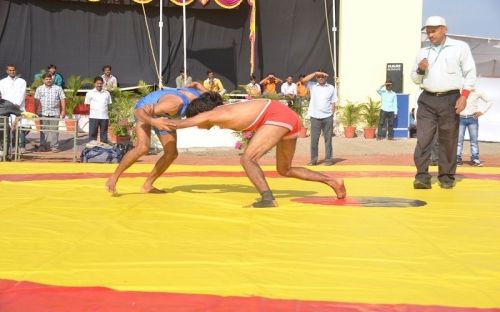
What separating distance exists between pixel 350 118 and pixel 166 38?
530cm

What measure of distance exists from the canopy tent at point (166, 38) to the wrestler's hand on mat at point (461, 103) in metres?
12.1

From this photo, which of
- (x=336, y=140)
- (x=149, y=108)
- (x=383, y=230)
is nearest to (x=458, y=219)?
(x=383, y=230)

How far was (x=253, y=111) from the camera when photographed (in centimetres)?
592

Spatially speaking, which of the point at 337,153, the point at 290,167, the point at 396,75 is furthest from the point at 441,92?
the point at 396,75

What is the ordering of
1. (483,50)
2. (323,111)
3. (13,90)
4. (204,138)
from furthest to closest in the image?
(483,50) < (204,138) < (13,90) < (323,111)

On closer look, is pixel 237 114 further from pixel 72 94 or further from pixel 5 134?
pixel 72 94

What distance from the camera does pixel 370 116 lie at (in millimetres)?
Answer: 18359

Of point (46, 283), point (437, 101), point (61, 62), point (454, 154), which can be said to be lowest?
point (46, 283)

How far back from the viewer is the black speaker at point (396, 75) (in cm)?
1864

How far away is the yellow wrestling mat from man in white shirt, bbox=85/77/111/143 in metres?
6.43

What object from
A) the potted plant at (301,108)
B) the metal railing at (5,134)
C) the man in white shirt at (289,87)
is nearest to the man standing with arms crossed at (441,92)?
the metal railing at (5,134)

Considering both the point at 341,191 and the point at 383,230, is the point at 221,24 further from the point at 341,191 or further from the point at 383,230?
the point at 383,230

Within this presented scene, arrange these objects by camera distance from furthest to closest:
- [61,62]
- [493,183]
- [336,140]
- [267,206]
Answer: [61,62]
[336,140]
[493,183]
[267,206]

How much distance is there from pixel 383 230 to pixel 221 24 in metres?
15.1
